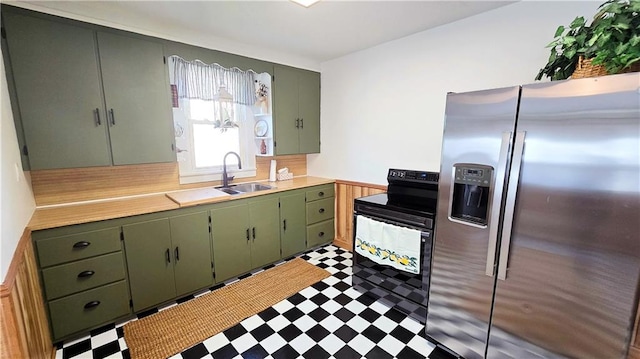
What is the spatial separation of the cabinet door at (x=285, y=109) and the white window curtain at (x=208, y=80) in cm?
29

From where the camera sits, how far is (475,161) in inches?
62.0

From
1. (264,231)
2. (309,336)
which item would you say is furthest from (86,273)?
(309,336)

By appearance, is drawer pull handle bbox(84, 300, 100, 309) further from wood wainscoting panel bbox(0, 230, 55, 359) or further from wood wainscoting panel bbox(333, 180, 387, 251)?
wood wainscoting panel bbox(333, 180, 387, 251)

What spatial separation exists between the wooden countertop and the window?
35cm

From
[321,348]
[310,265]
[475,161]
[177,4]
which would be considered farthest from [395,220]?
[177,4]

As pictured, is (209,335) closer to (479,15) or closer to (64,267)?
(64,267)

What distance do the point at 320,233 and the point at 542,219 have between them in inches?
94.9

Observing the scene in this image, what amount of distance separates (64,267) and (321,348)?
1.82m

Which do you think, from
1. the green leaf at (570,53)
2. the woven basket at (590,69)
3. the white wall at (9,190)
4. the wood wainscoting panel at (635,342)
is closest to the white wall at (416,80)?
the green leaf at (570,53)

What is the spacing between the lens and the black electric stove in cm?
199

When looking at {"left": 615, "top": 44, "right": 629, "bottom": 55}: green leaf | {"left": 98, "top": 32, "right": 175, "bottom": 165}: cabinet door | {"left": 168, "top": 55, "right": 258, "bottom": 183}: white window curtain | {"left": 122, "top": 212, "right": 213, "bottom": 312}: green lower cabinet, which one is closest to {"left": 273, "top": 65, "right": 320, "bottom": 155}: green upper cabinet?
{"left": 168, "top": 55, "right": 258, "bottom": 183}: white window curtain

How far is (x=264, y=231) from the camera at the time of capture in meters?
2.84

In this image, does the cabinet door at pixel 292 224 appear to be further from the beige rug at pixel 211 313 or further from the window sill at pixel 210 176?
the window sill at pixel 210 176

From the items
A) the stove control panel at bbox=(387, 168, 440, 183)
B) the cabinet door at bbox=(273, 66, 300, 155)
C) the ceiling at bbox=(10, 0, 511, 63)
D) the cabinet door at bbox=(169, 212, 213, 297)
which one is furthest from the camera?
the cabinet door at bbox=(273, 66, 300, 155)
